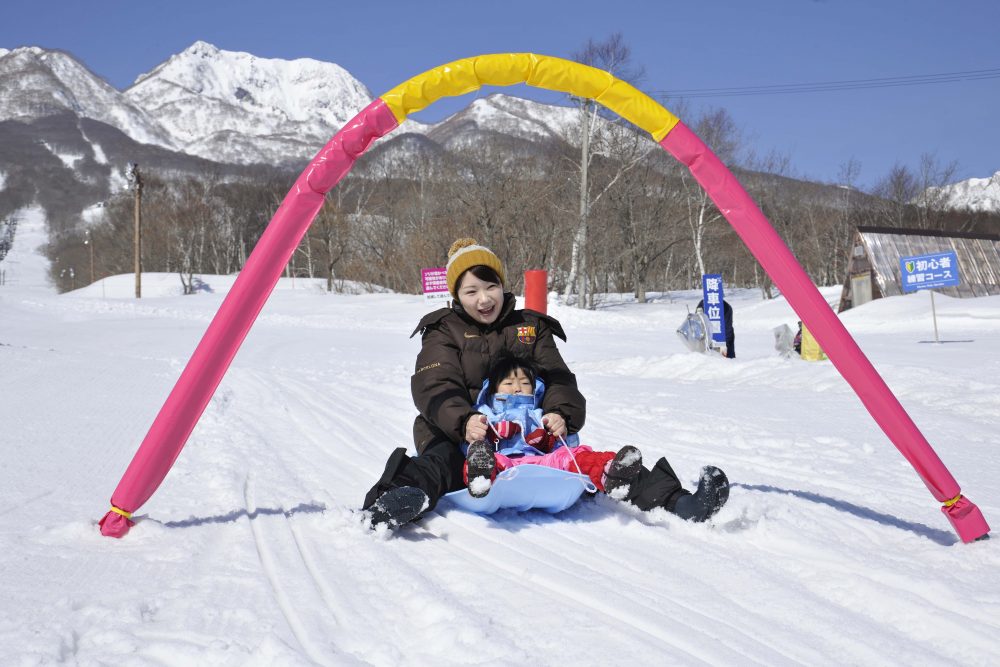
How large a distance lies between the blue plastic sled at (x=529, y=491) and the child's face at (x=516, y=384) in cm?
64

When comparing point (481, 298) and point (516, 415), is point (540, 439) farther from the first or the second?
point (481, 298)

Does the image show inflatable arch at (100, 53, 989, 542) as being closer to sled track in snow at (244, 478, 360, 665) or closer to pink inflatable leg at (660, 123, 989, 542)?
pink inflatable leg at (660, 123, 989, 542)

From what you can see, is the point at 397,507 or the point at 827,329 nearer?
the point at 397,507

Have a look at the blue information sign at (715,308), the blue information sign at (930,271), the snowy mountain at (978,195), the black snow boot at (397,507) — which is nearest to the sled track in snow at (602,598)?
the black snow boot at (397,507)

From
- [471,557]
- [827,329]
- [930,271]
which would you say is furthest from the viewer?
[930,271]

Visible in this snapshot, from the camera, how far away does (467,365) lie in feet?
12.7

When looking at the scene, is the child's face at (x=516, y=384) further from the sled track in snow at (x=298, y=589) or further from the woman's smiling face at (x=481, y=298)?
the sled track in snow at (x=298, y=589)

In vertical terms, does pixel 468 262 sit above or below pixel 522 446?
above

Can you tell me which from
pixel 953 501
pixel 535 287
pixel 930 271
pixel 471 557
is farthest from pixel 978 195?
pixel 471 557

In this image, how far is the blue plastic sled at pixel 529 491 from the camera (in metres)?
3.13

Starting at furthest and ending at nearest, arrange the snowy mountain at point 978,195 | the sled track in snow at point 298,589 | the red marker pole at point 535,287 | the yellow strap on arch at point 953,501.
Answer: the snowy mountain at point 978,195 < the red marker pole at point 535,287 < the yellow strap on arch at point 953,501 < the sled track in snow at point 298,589

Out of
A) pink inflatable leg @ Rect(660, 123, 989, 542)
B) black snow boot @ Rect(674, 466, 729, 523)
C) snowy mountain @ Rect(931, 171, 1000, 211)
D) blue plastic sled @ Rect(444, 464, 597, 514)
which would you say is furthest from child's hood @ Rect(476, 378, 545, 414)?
snowy mountain @ Rect(931, 171, 1000, 211)

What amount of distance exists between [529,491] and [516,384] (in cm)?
74

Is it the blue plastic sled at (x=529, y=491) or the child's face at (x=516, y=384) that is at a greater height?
the child's face at (x=516, y=384)
